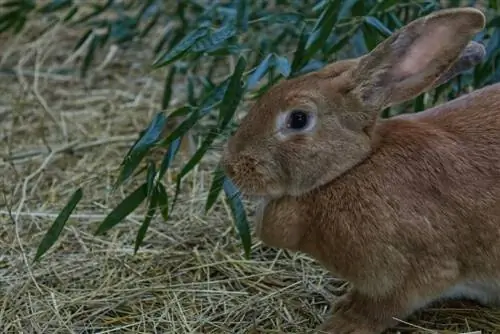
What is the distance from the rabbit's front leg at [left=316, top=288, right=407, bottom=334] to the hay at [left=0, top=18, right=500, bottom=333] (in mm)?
100

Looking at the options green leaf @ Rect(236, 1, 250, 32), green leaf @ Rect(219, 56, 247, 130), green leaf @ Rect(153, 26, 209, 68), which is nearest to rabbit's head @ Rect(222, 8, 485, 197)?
green leaf @ Rect(219, 56, 247, 130)

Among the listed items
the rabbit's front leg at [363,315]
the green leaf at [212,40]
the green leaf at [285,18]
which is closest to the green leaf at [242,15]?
the green leaf at [285,18]

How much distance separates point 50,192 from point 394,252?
1.73 m

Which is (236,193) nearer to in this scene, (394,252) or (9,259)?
(394,252)

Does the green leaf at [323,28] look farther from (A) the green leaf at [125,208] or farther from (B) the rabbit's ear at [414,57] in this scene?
(A) the green leaf at [125,208]

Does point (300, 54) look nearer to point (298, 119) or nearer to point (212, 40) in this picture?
point (212, 40)

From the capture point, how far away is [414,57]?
267cm

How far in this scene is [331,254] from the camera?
2703mm

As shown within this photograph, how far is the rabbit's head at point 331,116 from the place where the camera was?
266 cm

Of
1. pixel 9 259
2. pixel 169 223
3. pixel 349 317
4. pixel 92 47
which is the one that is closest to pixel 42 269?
pixel 9 259

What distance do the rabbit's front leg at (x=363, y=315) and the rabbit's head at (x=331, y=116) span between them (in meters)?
0.37

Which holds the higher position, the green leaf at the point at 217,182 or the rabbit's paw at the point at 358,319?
the green leaf at the point at 217,182

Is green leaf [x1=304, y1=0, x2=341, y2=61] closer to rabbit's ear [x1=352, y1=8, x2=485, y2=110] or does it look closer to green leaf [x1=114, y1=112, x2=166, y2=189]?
rabbit's ear [x1=352, y1=8, x2=485, y2=110]

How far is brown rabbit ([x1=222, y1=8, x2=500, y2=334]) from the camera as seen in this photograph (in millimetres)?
2652
